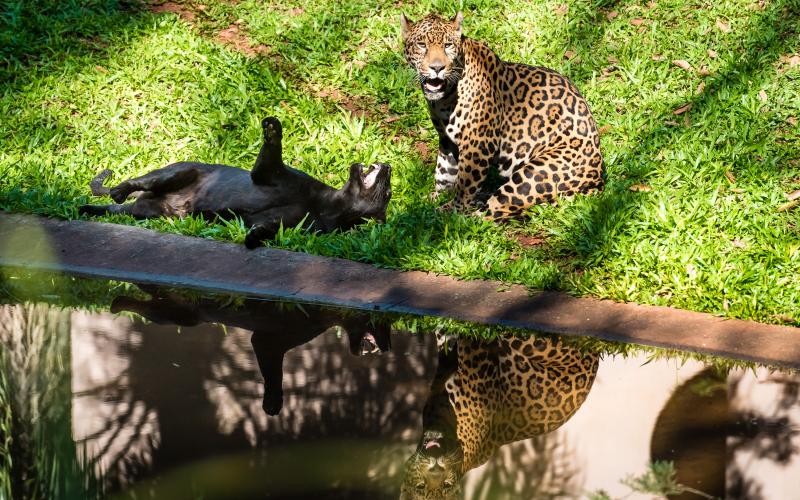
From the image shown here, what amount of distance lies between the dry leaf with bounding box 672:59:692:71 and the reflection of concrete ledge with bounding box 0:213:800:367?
412 centimetres

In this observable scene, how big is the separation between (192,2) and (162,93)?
6.80 feet

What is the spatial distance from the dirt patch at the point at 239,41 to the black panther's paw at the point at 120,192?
10.4 ft

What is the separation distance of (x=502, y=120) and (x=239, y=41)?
4.04 meters

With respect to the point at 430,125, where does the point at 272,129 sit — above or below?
below

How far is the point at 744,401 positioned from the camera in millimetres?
5551

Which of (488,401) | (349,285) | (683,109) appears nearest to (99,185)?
(349,285)

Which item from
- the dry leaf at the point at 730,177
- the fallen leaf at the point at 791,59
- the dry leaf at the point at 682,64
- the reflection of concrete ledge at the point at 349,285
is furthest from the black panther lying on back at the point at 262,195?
the fallen leaf at the point at 791,59

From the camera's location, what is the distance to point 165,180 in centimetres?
834

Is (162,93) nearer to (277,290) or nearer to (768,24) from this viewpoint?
(277,290)

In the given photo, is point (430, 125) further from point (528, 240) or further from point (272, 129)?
point (272, 129)

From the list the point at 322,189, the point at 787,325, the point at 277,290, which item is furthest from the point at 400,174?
the point at 787,325

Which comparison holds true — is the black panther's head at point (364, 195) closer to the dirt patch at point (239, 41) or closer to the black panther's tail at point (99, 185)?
the black panther's tail at point (99, 185)

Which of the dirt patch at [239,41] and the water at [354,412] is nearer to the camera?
the water at [354,412]

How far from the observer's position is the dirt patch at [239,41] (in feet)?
37.1
